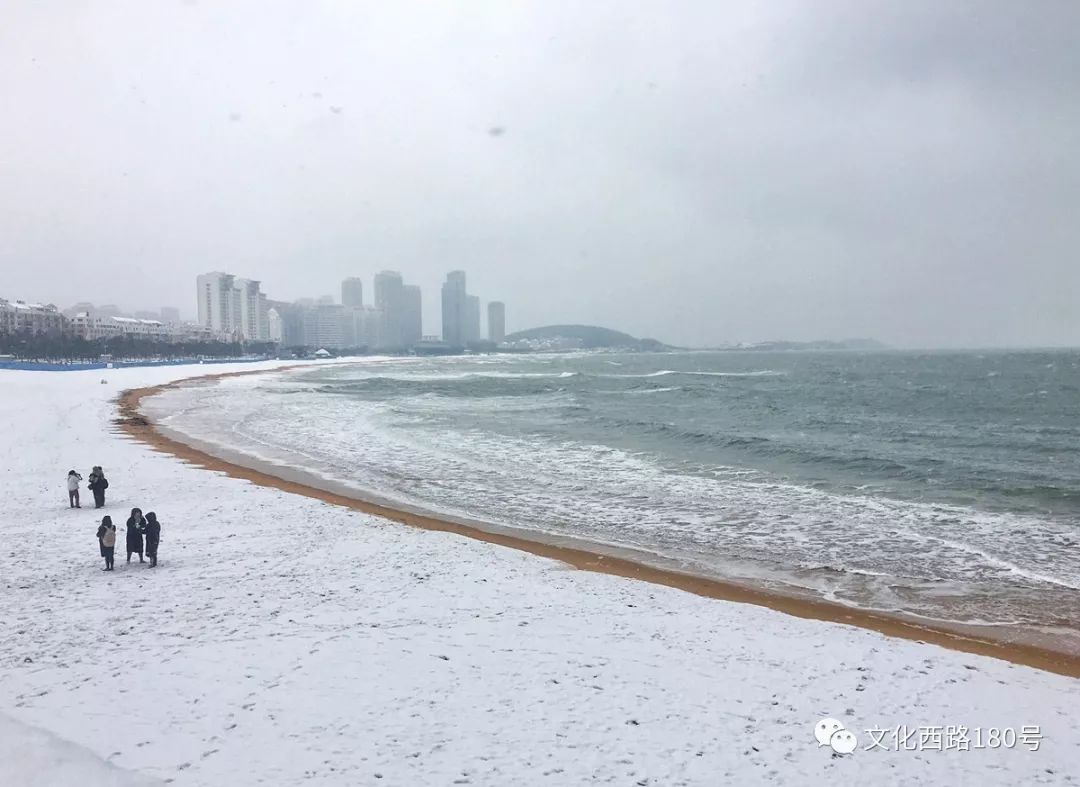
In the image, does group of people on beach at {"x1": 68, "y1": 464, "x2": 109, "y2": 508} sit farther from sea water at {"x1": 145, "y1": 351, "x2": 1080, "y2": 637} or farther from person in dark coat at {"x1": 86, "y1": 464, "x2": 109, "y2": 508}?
sea water at {"x1": 145, "y1": 351, "x2": 1080, "y2": 637}

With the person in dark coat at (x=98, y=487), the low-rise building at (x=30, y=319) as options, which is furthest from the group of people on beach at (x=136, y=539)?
the low-rise building at (x=30, y=319)

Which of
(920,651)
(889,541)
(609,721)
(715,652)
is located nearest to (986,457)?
(889,541)

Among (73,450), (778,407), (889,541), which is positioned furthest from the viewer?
(778,407)

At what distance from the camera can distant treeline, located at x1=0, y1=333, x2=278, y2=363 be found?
95688mm

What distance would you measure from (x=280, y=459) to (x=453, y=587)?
14.8 meters

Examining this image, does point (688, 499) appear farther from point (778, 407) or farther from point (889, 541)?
point (778, 407)

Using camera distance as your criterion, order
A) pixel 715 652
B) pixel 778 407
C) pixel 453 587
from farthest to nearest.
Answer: pixel 778 407, pixel 453 587, pixel 715 652

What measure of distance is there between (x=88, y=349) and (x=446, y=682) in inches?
4586

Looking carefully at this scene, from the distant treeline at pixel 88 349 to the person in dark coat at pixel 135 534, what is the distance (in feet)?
337

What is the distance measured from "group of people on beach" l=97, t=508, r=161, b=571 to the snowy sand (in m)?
0.30

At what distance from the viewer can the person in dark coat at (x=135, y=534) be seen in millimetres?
10547

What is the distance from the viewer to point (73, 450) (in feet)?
71.5

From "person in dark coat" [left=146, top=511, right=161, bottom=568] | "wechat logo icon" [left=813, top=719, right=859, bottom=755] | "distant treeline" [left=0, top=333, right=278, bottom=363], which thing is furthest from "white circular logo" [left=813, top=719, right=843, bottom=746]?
"distant treeline" [left=0, top=333, right=278, bottom=363]

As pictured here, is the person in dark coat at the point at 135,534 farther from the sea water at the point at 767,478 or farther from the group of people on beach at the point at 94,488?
the sea water at the point at 767,478
